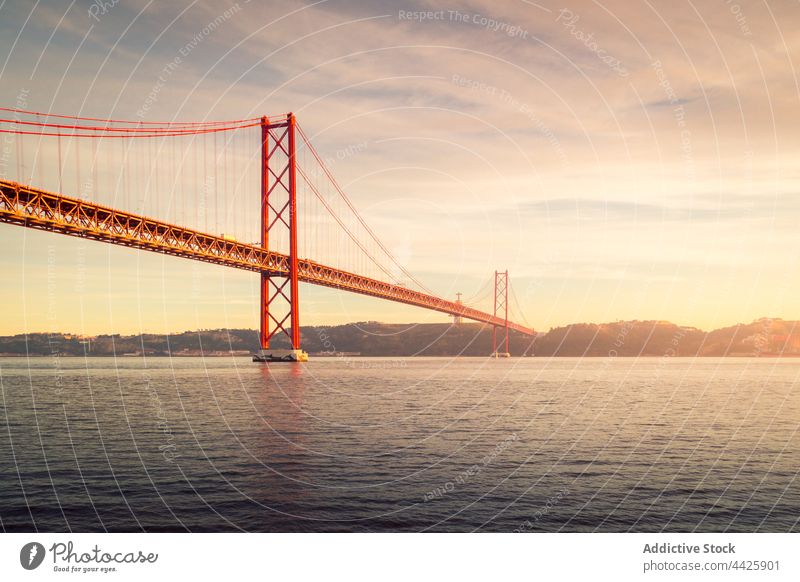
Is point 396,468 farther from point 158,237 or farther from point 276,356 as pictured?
point 276,356

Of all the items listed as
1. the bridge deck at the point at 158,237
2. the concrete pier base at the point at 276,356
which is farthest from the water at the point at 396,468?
the concrete pier base at the point at 276,356

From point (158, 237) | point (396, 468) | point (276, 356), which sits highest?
point (158, 237)

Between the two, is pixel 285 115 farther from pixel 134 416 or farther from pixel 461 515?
pixel 461 515

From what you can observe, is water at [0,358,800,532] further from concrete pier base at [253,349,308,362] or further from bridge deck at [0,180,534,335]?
concrete pier base at [253,349,308,362]

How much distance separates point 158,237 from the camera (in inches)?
2702

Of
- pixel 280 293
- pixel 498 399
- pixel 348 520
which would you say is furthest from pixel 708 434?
pixel 280 293

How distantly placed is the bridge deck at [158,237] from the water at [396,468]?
16.8m

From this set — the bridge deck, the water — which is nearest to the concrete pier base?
the bridge deck

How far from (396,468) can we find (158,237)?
52748mm

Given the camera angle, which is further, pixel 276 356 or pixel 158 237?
pixel 276 356

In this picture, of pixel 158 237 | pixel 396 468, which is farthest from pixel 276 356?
pixel 396 468

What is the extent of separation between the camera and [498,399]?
5334 cm

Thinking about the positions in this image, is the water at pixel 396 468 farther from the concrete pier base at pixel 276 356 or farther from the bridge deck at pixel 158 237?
the concrete pier base at pixel 276 356

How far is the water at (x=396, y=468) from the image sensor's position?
1747cm
